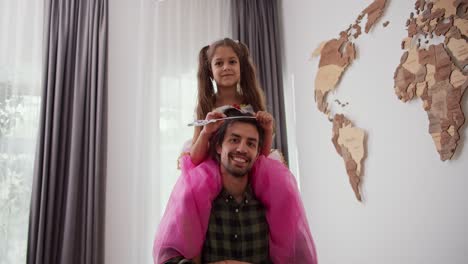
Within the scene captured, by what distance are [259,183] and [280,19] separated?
2.00 m

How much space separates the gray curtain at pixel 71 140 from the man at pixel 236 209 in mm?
1177

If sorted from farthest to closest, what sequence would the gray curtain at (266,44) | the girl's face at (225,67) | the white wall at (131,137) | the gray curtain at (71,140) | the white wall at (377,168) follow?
1. the gray curtain at (266,44)
2. the white wall at (131,137)
3. the gray curtain at (71,140)
4. the white wall at (377,168)
5. the girl's face at (225,67)

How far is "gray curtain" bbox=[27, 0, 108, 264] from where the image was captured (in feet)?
6.38

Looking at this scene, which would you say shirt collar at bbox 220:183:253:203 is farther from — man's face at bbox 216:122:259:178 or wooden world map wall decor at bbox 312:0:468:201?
wooden world map wall decor at bbox 312:0:468:201

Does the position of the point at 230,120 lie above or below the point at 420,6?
below

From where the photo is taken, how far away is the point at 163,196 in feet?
7.67

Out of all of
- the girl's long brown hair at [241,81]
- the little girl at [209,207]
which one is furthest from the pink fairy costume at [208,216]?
the girl's long brown hair at [241,81]

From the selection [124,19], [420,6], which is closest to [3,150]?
[124,19]

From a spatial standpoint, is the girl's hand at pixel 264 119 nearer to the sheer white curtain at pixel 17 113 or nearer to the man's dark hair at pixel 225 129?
the man's dark hair at pixel 225 129

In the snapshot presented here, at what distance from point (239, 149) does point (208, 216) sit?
253 mm

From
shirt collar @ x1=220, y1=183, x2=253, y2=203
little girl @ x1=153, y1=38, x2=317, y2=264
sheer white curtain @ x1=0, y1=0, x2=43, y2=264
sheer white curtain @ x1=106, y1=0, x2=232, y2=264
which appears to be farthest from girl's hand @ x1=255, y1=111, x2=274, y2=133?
sheer white curtain @ x1=0, y1=0, x2=43, y2=264

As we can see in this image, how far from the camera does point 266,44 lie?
2.67 m

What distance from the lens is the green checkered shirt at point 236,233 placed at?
115 cm

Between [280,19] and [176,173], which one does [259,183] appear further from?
[280,19]
